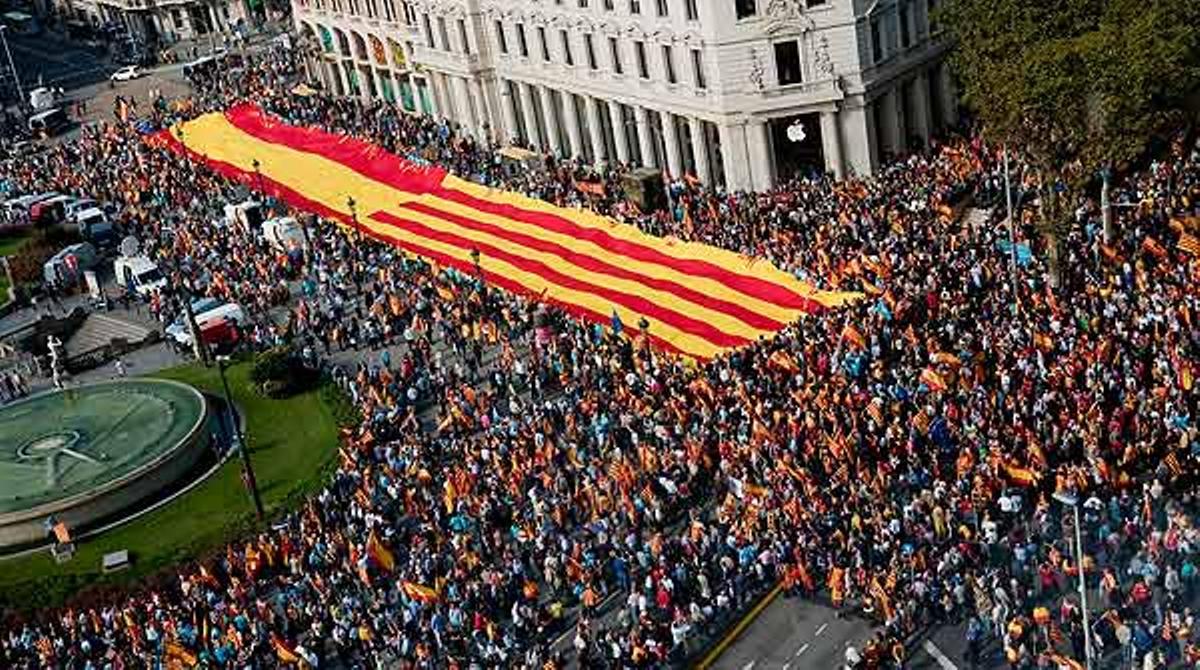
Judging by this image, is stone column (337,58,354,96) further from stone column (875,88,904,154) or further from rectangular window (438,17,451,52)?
stone column (875,88,904,154)

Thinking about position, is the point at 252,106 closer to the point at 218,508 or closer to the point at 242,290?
the point at 242,290

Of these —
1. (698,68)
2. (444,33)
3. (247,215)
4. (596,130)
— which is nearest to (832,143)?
(698,68)

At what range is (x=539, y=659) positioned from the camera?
44.6 m

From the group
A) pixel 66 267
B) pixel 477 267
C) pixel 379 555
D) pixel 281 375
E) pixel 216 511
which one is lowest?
pixel 216 511

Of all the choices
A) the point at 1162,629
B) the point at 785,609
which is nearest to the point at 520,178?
the point at 785,609

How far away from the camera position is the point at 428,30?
103375 mm

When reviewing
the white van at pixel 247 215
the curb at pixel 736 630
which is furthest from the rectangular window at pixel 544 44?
the curb at pixel 736 630

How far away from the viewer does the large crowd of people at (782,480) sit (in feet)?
144

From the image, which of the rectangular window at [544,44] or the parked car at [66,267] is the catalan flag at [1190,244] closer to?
the rectangular window at [544,44]

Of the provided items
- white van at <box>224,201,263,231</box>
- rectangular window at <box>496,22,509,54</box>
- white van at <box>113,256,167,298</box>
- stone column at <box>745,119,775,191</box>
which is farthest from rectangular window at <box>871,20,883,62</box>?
white van at <box>113,256,167,298</box>

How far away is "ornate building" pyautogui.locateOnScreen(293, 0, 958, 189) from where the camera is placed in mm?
78125

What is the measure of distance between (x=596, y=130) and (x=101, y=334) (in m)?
29.7

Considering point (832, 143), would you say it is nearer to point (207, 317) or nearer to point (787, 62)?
point (787, 62)

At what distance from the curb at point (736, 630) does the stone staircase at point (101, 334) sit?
41189 mm
